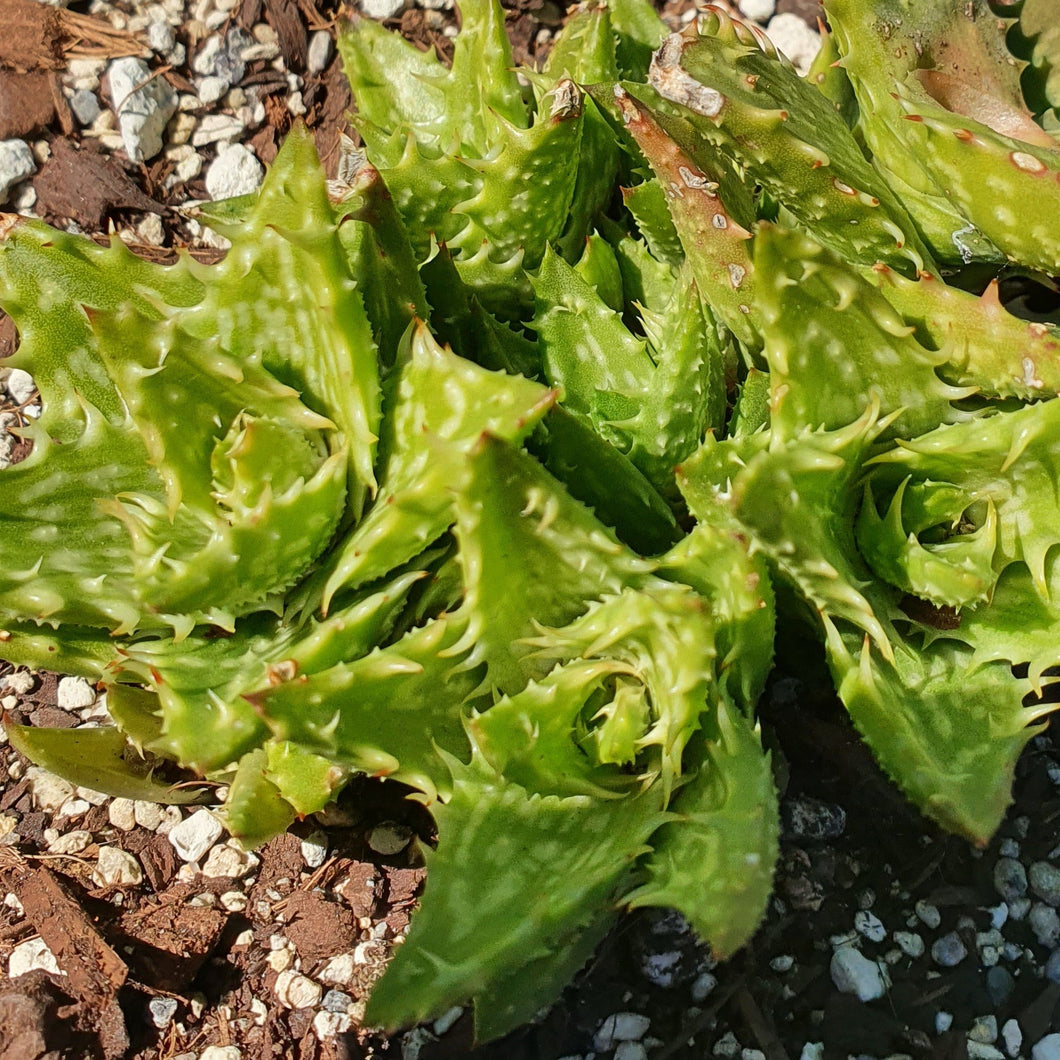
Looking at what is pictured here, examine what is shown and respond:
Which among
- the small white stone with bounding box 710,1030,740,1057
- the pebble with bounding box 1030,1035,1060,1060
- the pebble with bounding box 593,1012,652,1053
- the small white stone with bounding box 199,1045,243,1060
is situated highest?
the pebble with bounding box 1030,1035,1060,1060

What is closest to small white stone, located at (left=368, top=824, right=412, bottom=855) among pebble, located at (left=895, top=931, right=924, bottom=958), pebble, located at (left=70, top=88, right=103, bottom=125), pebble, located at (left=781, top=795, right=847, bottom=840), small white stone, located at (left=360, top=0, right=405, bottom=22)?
pebble, located at (left=781, top=795, right=847, bottom=840)

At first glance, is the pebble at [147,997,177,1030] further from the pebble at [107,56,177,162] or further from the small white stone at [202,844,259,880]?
the pebble at [107,56,177,162]

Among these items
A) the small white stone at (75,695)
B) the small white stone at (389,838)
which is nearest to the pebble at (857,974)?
the small white stone at (389,838)

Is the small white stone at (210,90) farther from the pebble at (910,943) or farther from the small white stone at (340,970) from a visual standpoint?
the pebble at (910,943)

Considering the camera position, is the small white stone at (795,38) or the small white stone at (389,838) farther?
the small white stone at (795,38)

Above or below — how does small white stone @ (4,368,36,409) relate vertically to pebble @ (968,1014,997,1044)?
below

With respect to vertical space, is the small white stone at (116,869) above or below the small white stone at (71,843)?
above

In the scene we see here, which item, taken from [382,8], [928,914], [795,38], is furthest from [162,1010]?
[795,38]
